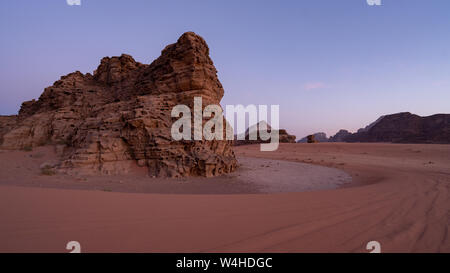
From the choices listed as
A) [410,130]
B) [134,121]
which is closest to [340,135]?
[410,130]

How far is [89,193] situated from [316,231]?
4426mm

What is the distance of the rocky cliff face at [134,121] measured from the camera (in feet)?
29.0

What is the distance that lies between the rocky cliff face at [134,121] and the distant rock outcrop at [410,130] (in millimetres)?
51865

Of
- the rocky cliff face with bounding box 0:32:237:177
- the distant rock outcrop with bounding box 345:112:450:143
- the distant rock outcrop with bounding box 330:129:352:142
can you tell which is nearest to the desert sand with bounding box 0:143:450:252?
the rocky cliff face with bounding box 0:32:237:177

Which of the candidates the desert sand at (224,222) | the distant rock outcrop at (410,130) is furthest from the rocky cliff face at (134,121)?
the distant rock outcrop at (410,130)

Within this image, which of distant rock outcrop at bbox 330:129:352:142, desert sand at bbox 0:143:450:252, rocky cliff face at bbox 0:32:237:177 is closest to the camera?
desert sand at bbox 0:143:450:252

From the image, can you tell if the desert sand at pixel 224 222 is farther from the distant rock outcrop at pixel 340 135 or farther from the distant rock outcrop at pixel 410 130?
the distant rock outcrop at pixel 340 135

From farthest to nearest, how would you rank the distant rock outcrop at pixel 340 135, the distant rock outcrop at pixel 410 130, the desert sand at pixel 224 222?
the distant rock outcrop at pixel 340 135 → the distant rock outcrop at pixel 410 130 → the desert sand at pixel 224 222

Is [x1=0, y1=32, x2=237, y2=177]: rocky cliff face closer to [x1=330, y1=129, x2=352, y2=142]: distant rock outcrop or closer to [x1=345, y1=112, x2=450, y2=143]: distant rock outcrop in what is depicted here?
[x1=345, y1=112, x2=450, y2=143]: distant rock outcrop

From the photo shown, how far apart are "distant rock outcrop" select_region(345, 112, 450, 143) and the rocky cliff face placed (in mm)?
51865

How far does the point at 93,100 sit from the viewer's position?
47.0 feet

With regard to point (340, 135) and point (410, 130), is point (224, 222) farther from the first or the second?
point (340, 135)

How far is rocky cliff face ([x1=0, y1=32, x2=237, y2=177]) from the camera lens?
883 centimetres
